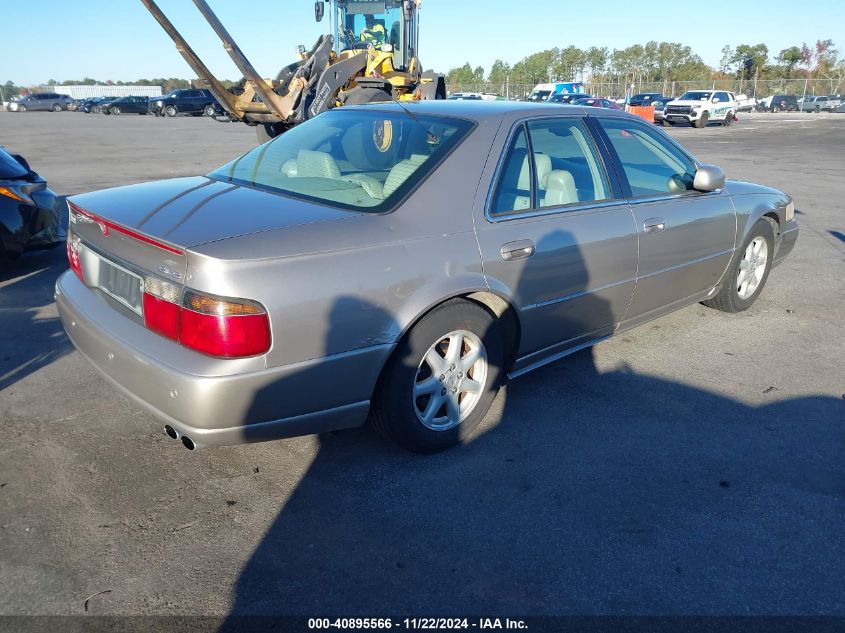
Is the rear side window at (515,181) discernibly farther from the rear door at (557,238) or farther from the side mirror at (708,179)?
the side mirror at (708,179)

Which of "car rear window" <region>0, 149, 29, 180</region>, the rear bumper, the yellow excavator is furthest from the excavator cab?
the rear bumper

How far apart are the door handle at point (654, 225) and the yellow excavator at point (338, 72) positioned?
8.98 m

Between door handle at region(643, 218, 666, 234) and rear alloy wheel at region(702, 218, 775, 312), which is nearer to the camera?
door handle at region(643, 218, 666, 234)

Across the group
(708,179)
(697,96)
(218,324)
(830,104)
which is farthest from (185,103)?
(830,104)

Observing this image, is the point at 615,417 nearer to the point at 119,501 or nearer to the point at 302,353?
the point at 302,353

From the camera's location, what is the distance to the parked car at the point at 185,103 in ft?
138

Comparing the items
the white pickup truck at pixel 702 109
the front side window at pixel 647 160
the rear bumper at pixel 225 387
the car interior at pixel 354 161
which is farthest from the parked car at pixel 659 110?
the rear bumper at pixel 225 387

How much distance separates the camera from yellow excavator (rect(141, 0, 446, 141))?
40.9 feet

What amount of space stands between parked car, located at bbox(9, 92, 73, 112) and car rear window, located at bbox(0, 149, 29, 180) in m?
53.5

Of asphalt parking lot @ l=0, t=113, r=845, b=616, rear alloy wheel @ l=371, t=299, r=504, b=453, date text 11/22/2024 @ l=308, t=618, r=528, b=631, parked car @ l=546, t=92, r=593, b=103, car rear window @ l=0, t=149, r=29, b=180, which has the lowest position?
date text 11/22/2024 @ l=308, t=618, r=528, b=631

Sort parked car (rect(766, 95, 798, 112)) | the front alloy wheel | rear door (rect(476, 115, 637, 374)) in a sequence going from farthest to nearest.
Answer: parked car (rect(766, 95, 798, 112)) < the front alloy wheel < rear door (rect(476, 115, 637, 374))

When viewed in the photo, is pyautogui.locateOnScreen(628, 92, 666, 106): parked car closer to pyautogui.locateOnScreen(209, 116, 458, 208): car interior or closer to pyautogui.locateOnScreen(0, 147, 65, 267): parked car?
pyautogui.locateOnScreen(0, 147, 65, 267): parked car

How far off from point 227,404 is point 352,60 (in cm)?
1197

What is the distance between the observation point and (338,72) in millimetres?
12859
